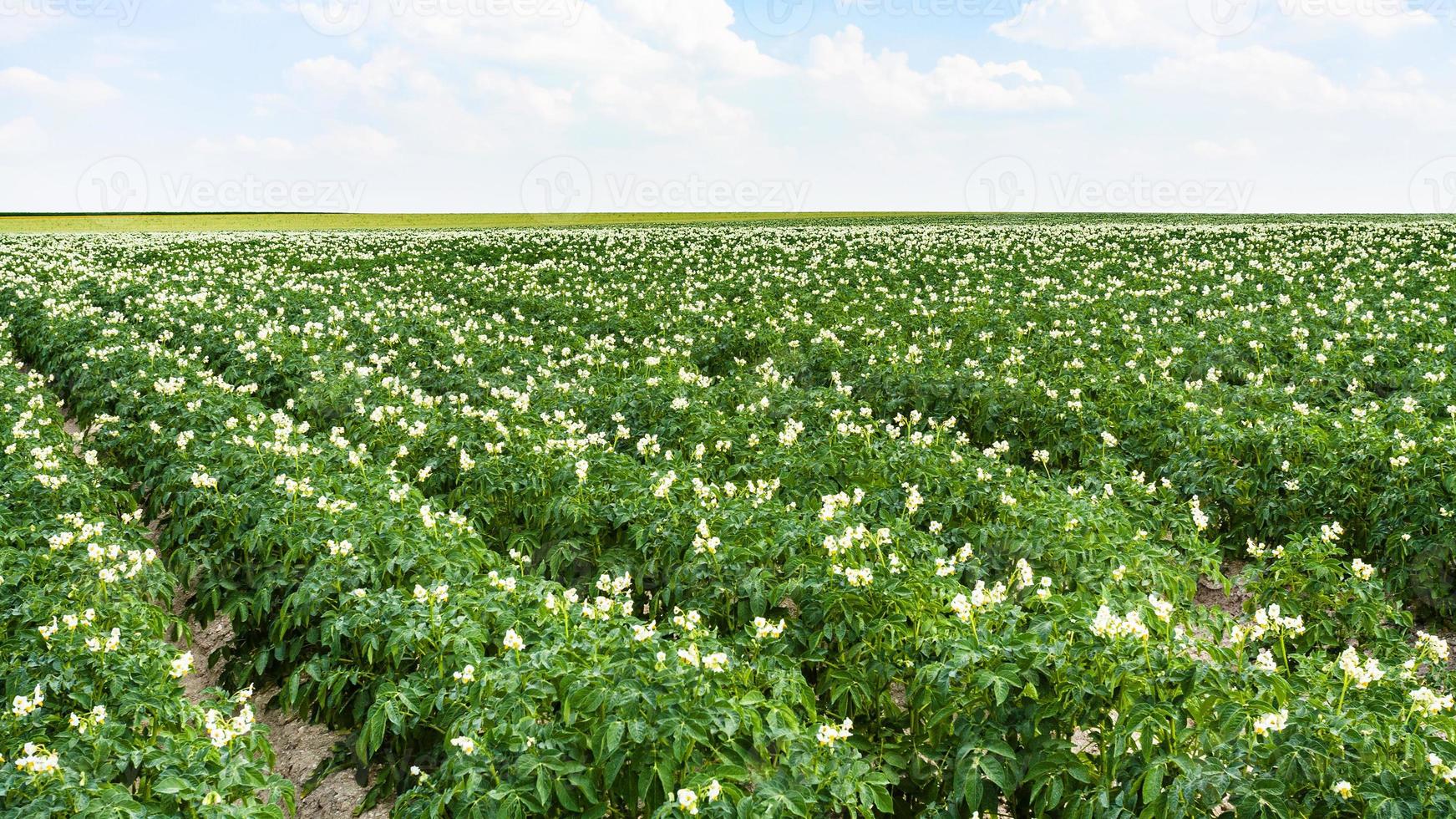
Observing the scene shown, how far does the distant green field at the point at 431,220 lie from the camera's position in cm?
6081

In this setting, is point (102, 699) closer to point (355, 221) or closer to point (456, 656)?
point (456, 656)

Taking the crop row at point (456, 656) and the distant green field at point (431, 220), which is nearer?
the crop row at point (456, 656)

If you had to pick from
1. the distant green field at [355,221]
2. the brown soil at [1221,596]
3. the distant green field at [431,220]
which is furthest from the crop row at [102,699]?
the distant green field at [355,221]

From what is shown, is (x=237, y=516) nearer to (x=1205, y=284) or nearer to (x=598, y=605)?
(x=598, y=605)

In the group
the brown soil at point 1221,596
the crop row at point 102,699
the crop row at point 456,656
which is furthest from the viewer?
the brown soil at point 1221,596

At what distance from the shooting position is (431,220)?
81.8m

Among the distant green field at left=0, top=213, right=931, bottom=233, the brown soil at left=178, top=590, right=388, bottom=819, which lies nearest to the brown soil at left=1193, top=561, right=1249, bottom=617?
the brown soil at left=178, top=590, right=388, bottom=819

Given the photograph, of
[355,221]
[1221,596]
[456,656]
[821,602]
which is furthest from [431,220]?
[821,602]

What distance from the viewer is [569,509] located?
281 inches

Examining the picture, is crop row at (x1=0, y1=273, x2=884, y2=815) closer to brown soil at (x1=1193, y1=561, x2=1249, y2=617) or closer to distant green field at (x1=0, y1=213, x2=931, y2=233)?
brown soil at (x1=1193, y1=561, x2=1249, y2=617)

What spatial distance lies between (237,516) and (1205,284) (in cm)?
1891

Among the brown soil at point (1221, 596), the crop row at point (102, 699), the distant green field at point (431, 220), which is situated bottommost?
the brown soil at point (1221, 596)

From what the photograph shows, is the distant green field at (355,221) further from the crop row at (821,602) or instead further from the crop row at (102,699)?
the crop row at (102,699)

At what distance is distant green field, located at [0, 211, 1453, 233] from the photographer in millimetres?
60812
